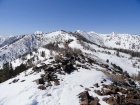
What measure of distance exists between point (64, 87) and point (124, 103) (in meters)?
10.4

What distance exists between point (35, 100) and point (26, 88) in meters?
5.00

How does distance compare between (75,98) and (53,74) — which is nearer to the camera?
(75,98)

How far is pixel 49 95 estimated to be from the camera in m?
20.9

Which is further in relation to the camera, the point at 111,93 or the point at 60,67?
the point at 60,67

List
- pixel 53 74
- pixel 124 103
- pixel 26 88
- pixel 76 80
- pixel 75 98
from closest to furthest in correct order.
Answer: pixel 124 103
pixel 75 98
pixel 26 88
pixel 76 80
pixel 53 74

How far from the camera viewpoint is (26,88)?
23.3 metres

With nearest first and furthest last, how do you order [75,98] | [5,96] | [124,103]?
1. [124,103]
2. [75,98]
3. [5,96]

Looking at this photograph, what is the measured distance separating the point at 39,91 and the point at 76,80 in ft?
28.0

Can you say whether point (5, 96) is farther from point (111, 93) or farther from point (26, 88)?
point (111, 93)

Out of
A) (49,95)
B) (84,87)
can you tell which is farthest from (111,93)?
(49,95)

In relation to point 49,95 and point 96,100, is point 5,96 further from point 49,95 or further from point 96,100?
point 96,100

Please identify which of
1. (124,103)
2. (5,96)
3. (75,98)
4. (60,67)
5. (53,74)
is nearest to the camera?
(124,103)

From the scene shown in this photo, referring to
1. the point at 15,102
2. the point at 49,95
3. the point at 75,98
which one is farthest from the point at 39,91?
the point at 75,98

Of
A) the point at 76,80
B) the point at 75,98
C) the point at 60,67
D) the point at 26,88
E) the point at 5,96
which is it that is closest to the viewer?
the point at 75,98
